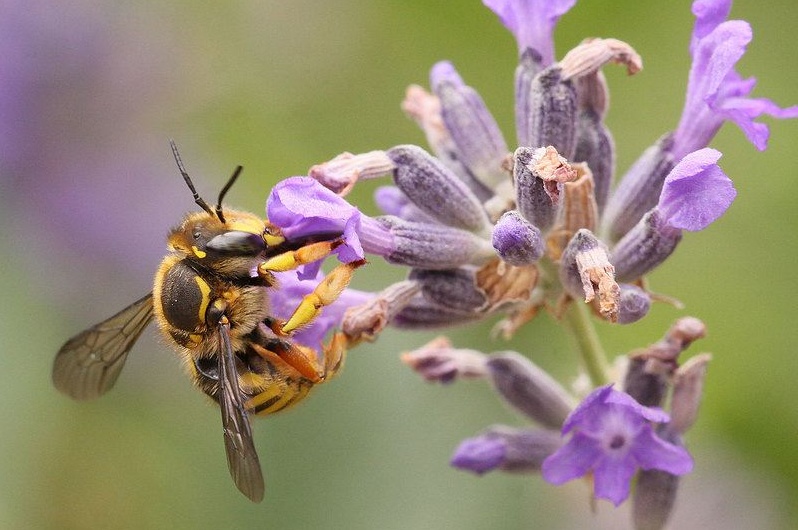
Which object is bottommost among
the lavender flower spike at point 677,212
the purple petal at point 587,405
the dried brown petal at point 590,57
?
the purple petal at point 587,405

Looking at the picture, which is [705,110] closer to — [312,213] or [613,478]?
[613,478]

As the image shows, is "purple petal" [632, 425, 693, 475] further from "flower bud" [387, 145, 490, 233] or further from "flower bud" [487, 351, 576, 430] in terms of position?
"flower bud" [387, 145, 490, 233]

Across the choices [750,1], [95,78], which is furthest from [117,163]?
[750,1]

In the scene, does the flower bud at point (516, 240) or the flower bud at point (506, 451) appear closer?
the flower bud at point (516, 240)

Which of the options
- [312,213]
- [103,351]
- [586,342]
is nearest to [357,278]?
[103,351]

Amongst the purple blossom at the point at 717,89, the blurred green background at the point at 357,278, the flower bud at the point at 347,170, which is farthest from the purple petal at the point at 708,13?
the blurred green background at the point at 357,278

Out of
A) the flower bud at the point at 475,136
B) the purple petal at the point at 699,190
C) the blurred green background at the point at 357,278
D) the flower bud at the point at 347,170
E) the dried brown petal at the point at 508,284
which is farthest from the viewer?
the blurred green background at the point at 357,278

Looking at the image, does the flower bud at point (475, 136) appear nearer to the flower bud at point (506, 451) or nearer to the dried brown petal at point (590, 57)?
the dried brown petal at point (590, 57)

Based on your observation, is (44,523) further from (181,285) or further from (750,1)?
(750,1)
